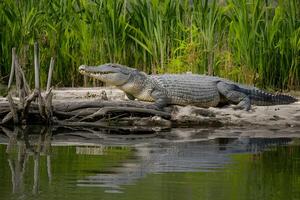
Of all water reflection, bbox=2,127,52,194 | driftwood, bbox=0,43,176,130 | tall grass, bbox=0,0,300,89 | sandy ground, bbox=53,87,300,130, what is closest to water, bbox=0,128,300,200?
water reflection, bbox=2,127,52,194

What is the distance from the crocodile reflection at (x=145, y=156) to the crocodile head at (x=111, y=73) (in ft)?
5.40

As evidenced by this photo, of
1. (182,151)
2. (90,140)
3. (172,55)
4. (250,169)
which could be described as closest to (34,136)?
(90,140)

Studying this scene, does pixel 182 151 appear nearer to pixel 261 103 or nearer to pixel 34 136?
pixel 34 136

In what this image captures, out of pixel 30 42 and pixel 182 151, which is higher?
pixel 30 42

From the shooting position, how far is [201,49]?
49.6 feet

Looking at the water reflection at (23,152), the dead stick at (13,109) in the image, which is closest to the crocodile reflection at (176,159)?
the water reflection at (23,152)

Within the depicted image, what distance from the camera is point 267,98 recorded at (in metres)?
13.4

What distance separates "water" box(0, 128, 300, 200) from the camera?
754 centimetres

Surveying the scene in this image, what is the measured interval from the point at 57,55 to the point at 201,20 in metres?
2.20

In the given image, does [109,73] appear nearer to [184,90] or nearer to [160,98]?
[160,98]

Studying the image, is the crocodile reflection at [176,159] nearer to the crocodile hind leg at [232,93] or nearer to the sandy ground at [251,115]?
the sandy ground at [251,115]

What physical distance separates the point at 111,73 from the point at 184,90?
39.0 inches

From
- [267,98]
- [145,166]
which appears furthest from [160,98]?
[145,166]

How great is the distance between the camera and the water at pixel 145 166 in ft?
24.7
